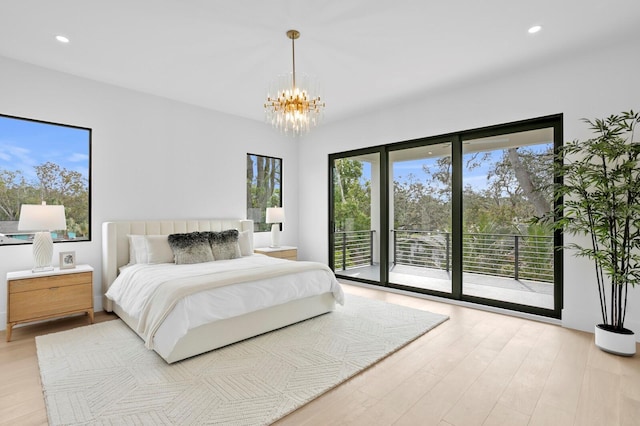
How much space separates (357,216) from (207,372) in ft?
12.0

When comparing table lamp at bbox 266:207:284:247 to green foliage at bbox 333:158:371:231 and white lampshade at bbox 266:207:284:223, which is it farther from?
green foliage at bbox 333:158:371:231

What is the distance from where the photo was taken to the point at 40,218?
10.4 ft

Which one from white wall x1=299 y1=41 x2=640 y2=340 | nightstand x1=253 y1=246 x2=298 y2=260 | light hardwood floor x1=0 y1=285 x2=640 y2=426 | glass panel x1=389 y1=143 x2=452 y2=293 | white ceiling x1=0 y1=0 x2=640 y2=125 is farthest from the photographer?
nightstand x1=253 y1=246 x2=298 y2=260

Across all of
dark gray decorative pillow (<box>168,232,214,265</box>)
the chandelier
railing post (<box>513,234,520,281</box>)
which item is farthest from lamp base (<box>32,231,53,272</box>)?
railing post (<box>513,234,520,281</box>)

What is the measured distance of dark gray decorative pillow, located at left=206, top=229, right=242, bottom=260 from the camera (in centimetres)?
418

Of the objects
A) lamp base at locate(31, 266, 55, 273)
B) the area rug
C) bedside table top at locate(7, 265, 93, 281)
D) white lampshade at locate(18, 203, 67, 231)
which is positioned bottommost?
the area rug

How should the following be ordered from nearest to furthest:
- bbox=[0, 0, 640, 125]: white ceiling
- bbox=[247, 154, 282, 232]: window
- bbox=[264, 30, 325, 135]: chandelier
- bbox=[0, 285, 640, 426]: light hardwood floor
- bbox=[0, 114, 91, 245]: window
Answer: bbox=[0, 285, 640, 426]: light hardwood floor
bbox=[0, 0, 640, 125]: white ceiling
bbox=[264, 30, 325, 135]: chandelier
bbox=[0, 114, 91, 245]: window
bbox=[247, 154, 282, 232]: window

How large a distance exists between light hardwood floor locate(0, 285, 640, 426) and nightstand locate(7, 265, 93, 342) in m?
0.25

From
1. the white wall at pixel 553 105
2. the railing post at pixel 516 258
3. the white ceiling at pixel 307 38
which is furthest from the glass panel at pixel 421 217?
the white ceiling at pixel 307 38

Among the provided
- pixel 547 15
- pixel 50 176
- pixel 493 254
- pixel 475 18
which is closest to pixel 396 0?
pixel 475 18

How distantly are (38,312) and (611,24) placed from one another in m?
6.00

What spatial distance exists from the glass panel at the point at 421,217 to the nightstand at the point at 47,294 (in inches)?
160

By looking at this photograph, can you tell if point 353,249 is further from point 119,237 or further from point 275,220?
point 119,237

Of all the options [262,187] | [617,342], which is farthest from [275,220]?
[617,342]
